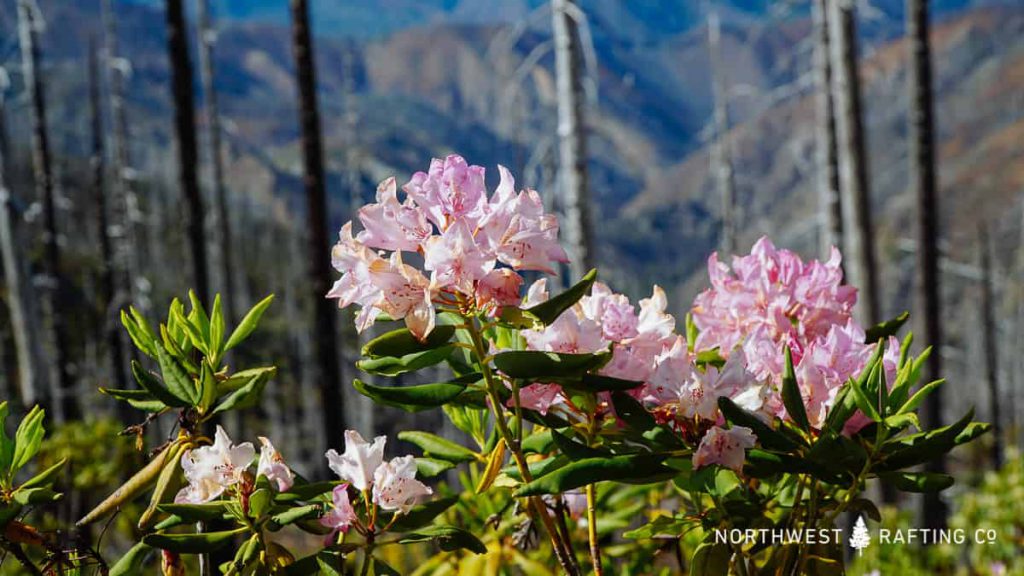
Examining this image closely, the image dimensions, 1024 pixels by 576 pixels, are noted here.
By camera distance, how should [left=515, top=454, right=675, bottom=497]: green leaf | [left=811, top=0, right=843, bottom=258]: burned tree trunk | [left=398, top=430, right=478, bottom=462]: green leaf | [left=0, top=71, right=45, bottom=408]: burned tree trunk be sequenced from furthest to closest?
[left=0, top=71, right=45, bottom=408]: burned tree trunk, [left=811, top=0, right=843, bottom=258]: burned tree trunk, [left=398, top=430, right=478, bottom=462]: green leaf, [left=515, top=454, right=675, bottom=497]: green leaf

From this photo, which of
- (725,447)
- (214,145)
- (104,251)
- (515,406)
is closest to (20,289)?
(104,251)

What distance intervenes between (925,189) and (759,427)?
753 centimetres

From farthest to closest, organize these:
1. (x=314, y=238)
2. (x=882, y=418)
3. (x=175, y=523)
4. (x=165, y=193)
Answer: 1. (x=165, y=193)
2. (x=314, y=238)
3. (x=175, y=523)
4. (x=882, y=418)

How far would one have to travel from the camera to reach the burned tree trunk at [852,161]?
296 inches

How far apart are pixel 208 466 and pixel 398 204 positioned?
35cm

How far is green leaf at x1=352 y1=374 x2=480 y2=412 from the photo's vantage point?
89 cm

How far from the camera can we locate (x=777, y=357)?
101 cm

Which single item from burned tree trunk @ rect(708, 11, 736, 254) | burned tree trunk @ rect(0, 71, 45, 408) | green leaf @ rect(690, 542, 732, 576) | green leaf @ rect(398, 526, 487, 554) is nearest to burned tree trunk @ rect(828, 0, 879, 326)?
green leaf @ rect(690, 542, 732, 576)

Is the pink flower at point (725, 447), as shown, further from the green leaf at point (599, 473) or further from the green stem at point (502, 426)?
the green stem at point (502, 426)

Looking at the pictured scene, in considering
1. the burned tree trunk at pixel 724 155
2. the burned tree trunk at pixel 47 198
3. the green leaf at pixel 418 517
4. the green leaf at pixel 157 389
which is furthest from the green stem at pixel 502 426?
the burned tree trunk at pixel 724 155

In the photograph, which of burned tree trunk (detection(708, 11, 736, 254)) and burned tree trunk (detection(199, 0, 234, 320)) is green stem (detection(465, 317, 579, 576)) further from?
burned tree trunk (detection(708, 11, 736, 254))

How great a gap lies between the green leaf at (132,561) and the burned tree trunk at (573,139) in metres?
4.42

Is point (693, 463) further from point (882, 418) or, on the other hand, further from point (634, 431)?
point (882, 418)

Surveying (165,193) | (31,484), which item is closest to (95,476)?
(31,484)
